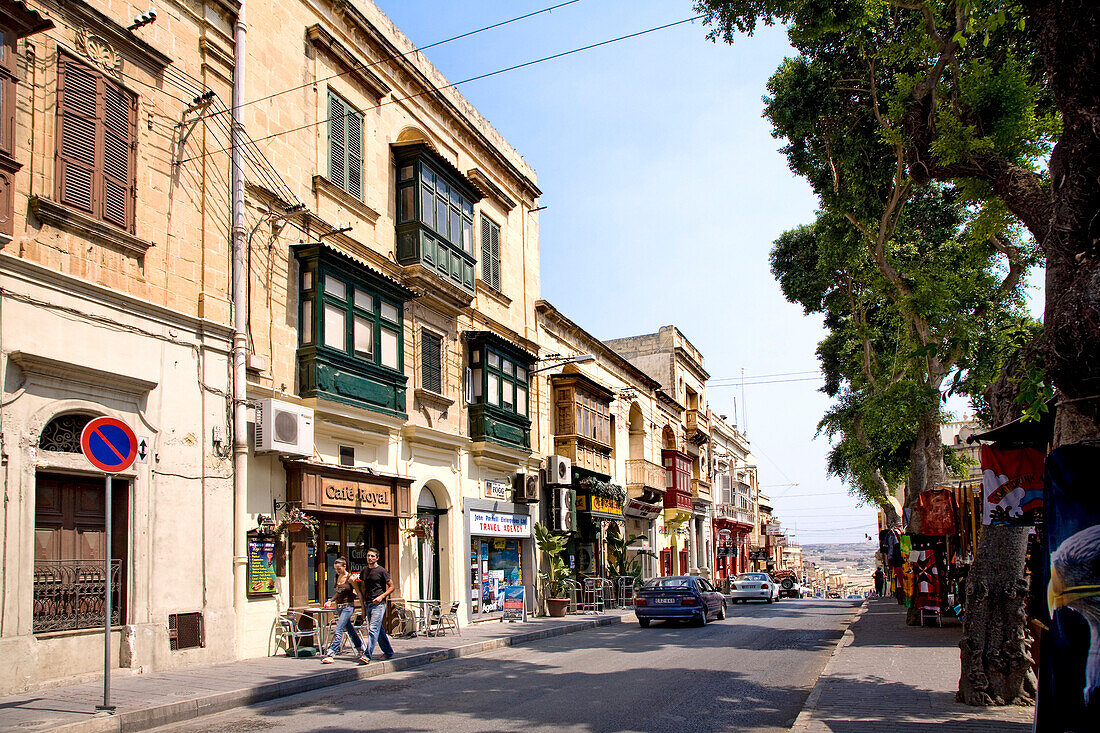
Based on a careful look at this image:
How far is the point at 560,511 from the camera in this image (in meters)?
28.1

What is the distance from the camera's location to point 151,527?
43.3 ft

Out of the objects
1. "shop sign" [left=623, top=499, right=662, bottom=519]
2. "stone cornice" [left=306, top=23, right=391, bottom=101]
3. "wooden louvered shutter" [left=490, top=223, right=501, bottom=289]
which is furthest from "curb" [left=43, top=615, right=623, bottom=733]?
"shop sign" [left=623, top=499, right=662, bottom=519]

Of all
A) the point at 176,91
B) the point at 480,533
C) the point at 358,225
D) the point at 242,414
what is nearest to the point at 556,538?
the point at 480,533

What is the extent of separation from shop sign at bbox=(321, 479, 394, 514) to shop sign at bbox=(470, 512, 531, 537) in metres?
4.60

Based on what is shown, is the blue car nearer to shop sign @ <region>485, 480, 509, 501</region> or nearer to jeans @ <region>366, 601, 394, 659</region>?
shop sign @ <region>485, 480, 509, 501</region>

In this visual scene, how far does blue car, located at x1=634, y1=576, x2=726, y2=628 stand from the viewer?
24000mm

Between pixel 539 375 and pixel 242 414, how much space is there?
49.8ft

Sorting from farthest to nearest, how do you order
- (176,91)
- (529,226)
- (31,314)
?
(529,226)
(176,91)
(31,314)

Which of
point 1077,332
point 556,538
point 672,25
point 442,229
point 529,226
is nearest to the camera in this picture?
point 1077,332

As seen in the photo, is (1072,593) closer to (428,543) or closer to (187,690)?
(187,690)

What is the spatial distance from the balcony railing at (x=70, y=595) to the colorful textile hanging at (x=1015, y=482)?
1125 cm

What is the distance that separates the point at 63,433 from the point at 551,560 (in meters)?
17.2

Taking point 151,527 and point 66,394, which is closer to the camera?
point 66,394

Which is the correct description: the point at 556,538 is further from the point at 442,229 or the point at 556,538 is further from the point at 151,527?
the point at 151,527
